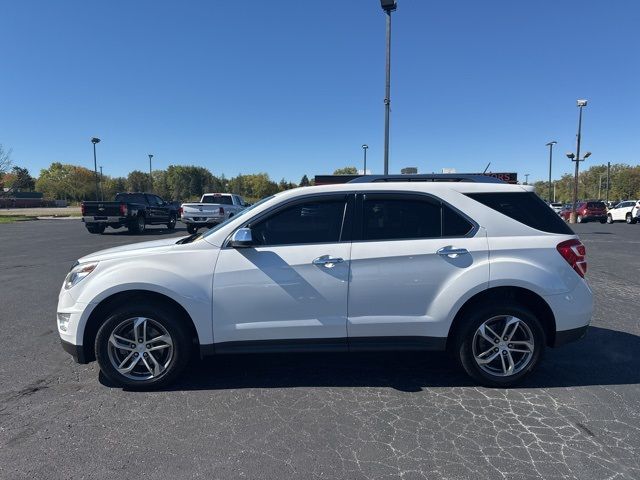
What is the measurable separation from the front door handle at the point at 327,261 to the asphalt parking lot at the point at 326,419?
111 cm

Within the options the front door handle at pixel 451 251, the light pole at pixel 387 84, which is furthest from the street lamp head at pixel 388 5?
the front door handle at pixel 451 251

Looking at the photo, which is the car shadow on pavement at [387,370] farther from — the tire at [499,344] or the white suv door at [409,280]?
the white suv door at [409,280]

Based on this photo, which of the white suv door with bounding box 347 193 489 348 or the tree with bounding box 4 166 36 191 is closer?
the white suv door with bounding box 347 193 489 348

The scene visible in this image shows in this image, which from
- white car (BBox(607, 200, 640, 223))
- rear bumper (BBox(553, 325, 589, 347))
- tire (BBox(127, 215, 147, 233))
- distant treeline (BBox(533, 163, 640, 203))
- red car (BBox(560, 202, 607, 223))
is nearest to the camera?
rear bumper (BBox(553, 325, 589, 347))

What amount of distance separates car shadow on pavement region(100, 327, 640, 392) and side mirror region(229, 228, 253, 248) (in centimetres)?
128

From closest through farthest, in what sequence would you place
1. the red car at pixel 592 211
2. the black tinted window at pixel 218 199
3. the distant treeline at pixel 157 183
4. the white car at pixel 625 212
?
the black tinted window at pixel 218 199, the white car at pixel 625 212, the red car at pixel 592 211, the distant treeline at pixel 157 183

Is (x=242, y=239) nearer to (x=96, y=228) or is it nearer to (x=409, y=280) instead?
(x=409, y=280)

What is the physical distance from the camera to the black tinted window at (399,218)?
3754mm

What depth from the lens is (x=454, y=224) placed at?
377cm

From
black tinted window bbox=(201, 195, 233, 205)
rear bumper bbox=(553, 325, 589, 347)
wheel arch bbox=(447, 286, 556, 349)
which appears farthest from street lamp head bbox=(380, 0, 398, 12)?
black tinted window bbox=(201, 195, 233, 205)

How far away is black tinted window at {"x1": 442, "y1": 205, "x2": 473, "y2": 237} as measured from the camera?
3751 millimetres

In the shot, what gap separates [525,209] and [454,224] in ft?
2.30

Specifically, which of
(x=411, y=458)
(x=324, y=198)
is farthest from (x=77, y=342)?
(x=411, y=458)

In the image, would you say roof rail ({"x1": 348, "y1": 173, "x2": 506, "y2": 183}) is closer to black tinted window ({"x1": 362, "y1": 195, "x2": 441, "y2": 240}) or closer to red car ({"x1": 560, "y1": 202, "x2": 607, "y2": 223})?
black tinted window ({"x1": 362, "y1": 195, "x2": 441, "y2": 240})
